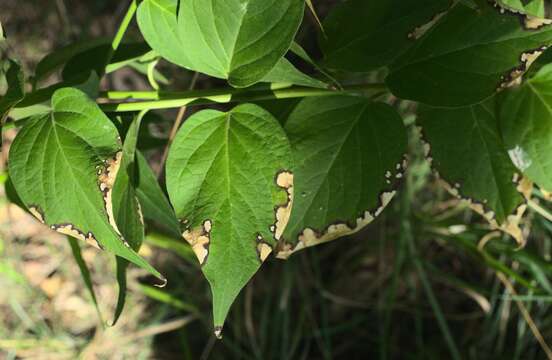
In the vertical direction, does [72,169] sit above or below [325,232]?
above

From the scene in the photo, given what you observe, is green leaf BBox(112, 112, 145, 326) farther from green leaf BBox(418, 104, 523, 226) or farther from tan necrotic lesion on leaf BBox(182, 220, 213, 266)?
green leaf BBox(418, 104, 523, 226)

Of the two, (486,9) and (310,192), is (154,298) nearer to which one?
(310,192)

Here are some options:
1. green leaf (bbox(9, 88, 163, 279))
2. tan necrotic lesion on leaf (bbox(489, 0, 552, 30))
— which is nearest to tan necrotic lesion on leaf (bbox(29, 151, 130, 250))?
green leaf (bbox(9, 88, 163, 279))

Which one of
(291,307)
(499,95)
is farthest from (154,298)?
(499,95)

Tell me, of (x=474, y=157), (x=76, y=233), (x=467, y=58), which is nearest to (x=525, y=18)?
(x=467, y=58)

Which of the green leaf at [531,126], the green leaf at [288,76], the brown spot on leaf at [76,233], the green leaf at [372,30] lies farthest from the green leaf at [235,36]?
the green leaf at [531,126]

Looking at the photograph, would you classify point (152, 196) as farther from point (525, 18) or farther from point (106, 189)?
point (525, 18)

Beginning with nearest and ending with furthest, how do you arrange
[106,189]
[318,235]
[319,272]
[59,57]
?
[106,189]
[318,235]
[59,57]
[319,272]
